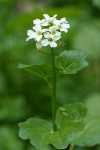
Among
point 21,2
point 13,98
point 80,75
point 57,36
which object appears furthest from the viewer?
point 21,2

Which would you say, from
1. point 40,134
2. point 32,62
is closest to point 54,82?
point 40,134

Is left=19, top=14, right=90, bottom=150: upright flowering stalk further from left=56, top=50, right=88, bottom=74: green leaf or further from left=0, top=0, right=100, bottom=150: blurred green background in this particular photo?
left=0, top=0, right=100, bottom=150: blurred green background

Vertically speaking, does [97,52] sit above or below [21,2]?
below

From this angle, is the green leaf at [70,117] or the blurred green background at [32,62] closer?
the green leaf at [70,117]

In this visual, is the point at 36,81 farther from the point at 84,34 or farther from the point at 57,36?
the point at 57,36

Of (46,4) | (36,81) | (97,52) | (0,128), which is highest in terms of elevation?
(46,4)

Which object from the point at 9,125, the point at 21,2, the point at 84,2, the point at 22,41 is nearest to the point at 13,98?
the point at 9,125

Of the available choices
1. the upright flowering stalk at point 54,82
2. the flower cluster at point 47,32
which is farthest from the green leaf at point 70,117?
the flower cluster at point 47,32

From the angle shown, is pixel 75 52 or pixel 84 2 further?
pixel 84 2

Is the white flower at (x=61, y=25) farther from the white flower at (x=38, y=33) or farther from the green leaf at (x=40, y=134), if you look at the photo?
the green leaf at (x=40, y=134)
